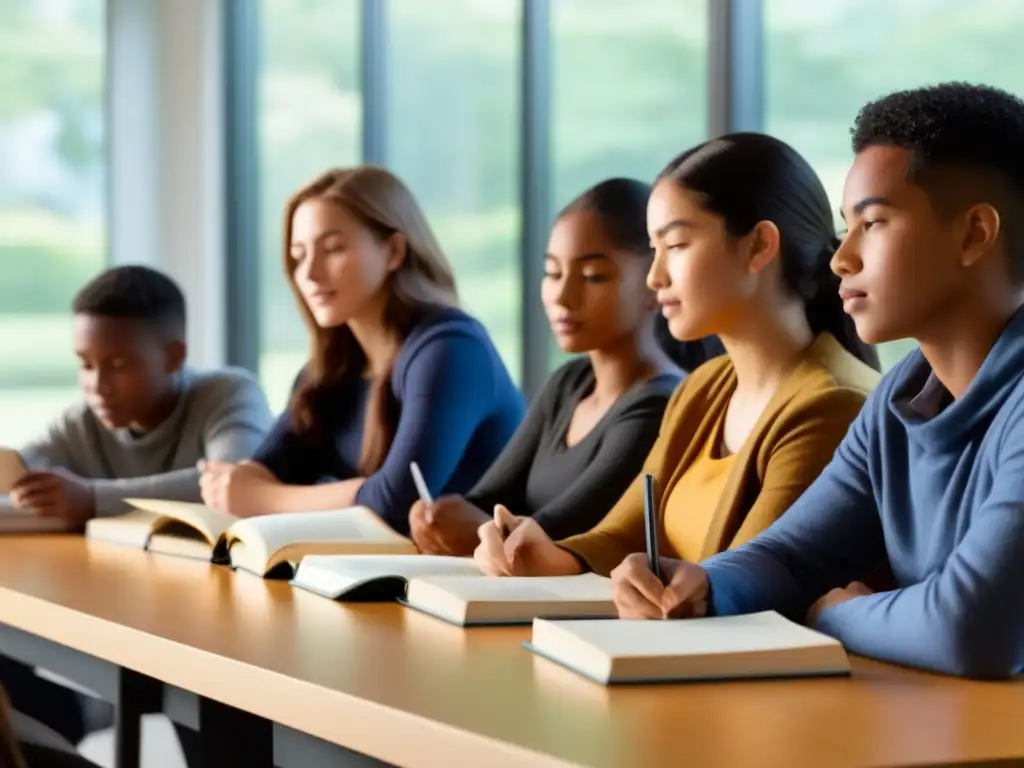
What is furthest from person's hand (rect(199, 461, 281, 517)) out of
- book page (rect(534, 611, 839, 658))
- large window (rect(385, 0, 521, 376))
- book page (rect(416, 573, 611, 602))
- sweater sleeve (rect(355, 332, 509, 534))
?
large window (rect(385, 0, 521, 376))

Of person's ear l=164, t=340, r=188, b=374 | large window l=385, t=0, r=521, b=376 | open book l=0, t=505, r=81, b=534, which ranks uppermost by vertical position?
large window l=385, t=0, r=521, b=376

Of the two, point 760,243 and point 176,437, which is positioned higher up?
point 760,243

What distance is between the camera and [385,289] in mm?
2980

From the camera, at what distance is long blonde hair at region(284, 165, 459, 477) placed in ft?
9.57

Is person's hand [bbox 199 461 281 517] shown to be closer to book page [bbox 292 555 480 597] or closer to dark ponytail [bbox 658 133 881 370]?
book page [bbox 292 555 480 597]

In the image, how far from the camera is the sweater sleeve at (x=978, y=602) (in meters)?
1.44

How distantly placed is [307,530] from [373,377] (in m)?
0.73

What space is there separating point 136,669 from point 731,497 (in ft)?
2.40

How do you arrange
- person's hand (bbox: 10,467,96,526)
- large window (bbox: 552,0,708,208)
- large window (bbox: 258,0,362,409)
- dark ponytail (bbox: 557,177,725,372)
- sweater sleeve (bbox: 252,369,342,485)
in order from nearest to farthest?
dark ponytail (bbox: 557,177,725,372) < person's hand (bbox: 10,467,96,526) < sweater sleeve (bbox: 252,369,342,485) < large window (bbox: 552,0,708,208) < large window (bbox: 258,0,362,409)

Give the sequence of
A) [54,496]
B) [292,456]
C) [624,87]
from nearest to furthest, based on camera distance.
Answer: [54,496], [292,456], [624,87]

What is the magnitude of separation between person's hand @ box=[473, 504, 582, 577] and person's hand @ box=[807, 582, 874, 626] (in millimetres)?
449

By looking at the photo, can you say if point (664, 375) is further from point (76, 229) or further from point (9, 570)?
point (76, 229)

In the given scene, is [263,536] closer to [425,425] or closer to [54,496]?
[425,425]

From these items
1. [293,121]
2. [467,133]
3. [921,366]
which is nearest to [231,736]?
[921,366]
